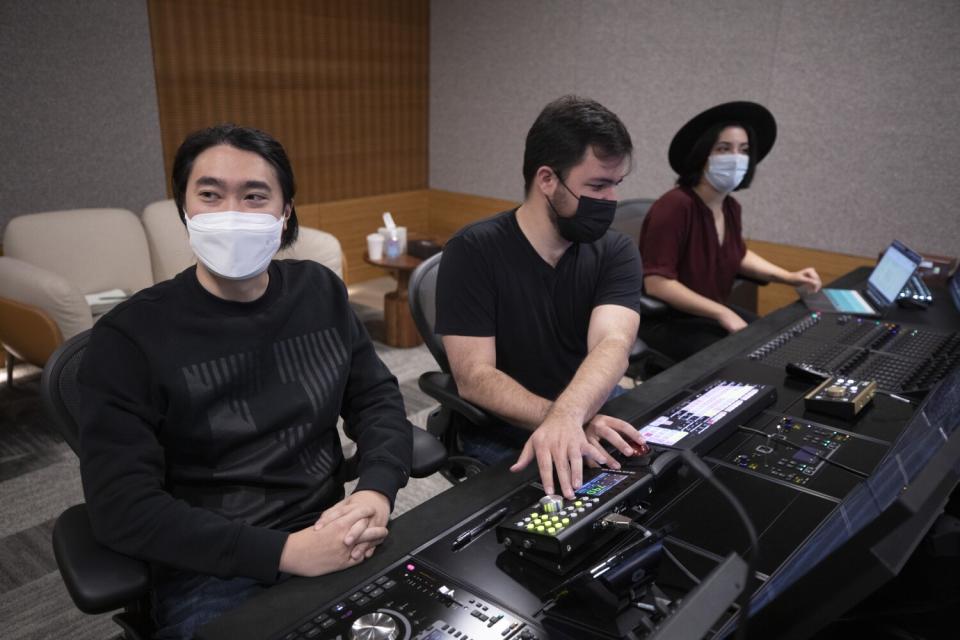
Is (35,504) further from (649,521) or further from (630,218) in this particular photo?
(630,218)

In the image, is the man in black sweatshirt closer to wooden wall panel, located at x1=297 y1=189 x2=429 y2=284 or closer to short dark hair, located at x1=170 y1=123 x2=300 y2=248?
short dark hair, located at x1=170 y1=123 x2=300 y2=248

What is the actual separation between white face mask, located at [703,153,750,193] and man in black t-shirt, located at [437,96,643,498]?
84 cm

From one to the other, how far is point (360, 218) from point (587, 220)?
3.58 meters

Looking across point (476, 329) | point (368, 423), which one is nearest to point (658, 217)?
point (476, 329)

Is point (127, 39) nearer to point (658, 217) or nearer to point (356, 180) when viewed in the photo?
point (356, 180)

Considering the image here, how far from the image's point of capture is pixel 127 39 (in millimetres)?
3605

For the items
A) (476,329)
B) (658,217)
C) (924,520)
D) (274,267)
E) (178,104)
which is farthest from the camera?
(178,104)

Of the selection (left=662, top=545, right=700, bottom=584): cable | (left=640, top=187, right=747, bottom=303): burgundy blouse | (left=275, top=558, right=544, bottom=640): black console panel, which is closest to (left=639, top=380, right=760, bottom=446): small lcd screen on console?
(left=662, top=545, right=700, bottom=584): cable

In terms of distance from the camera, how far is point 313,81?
4496mm

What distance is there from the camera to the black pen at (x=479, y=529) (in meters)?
1.00

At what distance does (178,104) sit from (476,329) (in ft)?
10.1

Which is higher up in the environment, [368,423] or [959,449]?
[959,449]

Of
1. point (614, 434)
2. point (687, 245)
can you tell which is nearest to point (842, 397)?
point (614, 434)

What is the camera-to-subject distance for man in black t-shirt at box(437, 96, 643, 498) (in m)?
1.58
